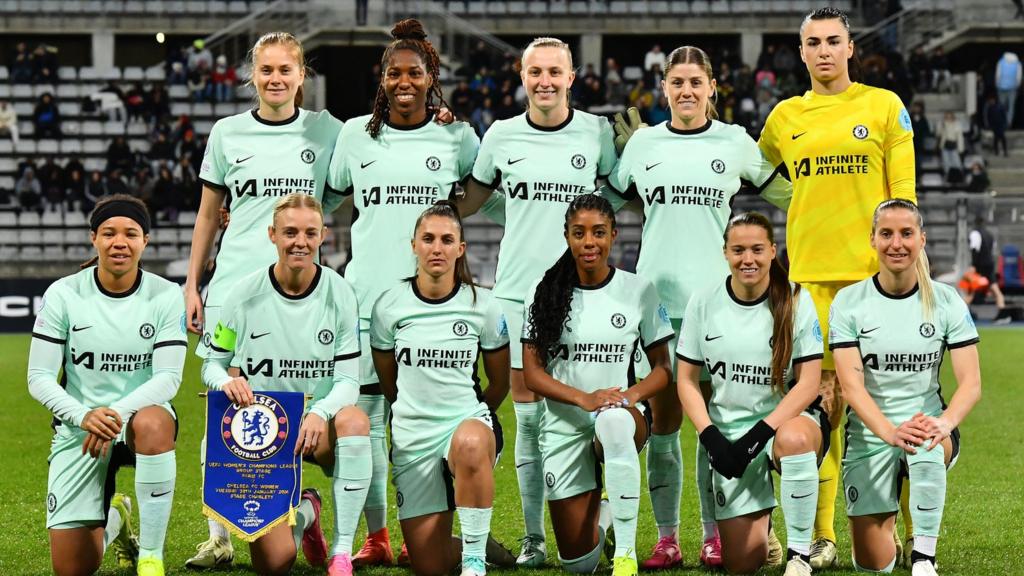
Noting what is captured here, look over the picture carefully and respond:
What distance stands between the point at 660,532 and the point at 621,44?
87.1ft

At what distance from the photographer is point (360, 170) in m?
5.48

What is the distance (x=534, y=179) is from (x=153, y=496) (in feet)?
6.34

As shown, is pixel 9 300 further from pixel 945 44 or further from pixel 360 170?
pixel 945 44

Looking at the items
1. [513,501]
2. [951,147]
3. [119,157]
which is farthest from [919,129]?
[513,501]

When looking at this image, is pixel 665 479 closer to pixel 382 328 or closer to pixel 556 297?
pixel 556 297

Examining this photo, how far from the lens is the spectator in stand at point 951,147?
896 inches

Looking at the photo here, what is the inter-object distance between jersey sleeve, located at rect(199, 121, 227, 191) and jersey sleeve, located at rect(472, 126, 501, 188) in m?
1.07

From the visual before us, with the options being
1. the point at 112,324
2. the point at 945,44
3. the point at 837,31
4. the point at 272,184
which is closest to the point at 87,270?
the point at 112,324

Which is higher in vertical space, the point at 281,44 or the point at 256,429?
the point at 281,44

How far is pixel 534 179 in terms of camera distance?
17.8 ft

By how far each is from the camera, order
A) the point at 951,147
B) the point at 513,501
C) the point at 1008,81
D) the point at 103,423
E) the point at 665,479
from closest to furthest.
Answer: the point at 103,423 → the point at 665,479 → the point at 513,501 → the point at 951,147 → the point at 1008,81

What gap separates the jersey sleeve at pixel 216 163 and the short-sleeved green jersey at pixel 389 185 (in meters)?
0.48

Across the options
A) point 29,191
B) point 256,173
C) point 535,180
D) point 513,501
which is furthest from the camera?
point 29,191

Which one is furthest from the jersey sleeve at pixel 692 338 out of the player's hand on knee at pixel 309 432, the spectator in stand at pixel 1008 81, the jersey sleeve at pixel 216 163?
the spectator in stand at pixel 1008 81
